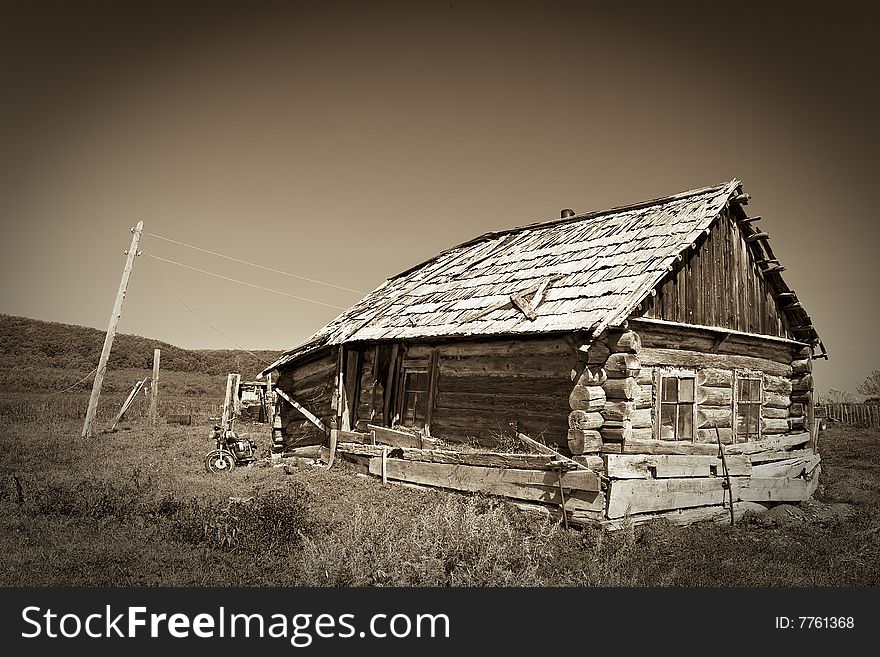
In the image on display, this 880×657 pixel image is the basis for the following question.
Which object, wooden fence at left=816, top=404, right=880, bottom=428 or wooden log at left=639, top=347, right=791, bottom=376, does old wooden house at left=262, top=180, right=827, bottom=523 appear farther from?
wooden fence at left=816, top=404, right=880, bottom=428

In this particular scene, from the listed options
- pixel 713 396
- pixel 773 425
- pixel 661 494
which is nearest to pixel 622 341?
pixel 661 494

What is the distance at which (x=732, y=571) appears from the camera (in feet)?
28.0

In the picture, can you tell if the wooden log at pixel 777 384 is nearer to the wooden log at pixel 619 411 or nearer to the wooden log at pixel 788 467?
the wooden log at pixel 788 467

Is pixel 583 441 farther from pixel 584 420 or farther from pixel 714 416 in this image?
pixel 714 416

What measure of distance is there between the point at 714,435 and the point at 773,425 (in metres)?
2.77

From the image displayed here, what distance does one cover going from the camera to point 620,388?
1113 centimetres

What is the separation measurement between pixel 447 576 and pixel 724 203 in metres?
10.0

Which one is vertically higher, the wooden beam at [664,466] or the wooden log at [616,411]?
the wooden log at [616,411]

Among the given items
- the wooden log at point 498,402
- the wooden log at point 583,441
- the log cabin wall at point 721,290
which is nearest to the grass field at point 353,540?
the wooden log at point 583,441

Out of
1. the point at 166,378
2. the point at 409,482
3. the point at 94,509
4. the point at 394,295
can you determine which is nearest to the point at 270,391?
the point at 394,295

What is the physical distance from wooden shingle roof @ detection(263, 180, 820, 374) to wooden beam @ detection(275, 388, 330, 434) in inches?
34.2

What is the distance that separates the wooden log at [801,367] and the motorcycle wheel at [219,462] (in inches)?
545

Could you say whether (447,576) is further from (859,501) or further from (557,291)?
(859,501)

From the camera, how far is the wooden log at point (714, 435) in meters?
13.1
